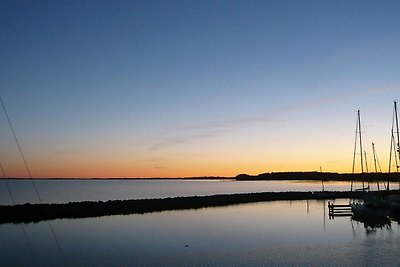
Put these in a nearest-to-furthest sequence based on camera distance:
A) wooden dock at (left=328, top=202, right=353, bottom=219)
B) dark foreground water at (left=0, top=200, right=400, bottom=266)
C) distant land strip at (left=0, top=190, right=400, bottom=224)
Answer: dark foreground water at (left=0, top=200, right=400, bottom=266) < distant land strip at (left=0, top=190, right=400, bottom=224) < wooden dock at (left=328, top=202, right=353, bottom=219)

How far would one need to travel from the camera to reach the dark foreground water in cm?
2484

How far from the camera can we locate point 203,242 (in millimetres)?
31438

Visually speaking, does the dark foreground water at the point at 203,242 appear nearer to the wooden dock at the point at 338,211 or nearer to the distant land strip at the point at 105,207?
the wooden dock at the point at 338,211

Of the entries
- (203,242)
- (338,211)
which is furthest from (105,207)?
(338,211)

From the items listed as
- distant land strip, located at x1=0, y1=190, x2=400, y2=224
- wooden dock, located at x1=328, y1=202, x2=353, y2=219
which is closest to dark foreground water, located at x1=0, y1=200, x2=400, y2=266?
wooden dock, located at x1=328, y1=202, x2=353, y2=219

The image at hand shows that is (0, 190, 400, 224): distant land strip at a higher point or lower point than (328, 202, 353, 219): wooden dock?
higher

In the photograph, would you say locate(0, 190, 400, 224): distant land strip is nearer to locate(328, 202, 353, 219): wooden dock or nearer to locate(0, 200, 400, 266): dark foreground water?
locate(0, 200, 400, 266): dark foreground water

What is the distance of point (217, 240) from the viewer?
32.3 meters

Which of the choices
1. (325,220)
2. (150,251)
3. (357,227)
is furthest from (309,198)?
(150,251)

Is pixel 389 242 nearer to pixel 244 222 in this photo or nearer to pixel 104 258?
pixel 244 222

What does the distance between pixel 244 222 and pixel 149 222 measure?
9627 mm

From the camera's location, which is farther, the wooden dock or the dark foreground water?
the wooden dock

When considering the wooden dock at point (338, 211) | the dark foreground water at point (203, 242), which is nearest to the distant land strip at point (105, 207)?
the dark foreground water at point (203, 242)

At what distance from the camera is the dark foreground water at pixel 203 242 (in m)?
24.8
